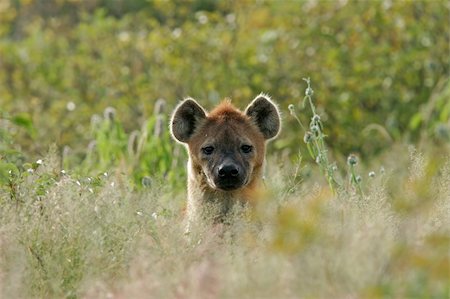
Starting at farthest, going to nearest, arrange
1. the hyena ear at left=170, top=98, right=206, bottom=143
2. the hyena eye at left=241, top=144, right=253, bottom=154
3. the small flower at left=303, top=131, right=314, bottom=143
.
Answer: the hyena ear at left=170, top=98, right=206, bottom=143 < the hyena eye at left=241, top=144, right=253, bottom=154 < the small flower at left=303, top=131, right=314, bottom=143

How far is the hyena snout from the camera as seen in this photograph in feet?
20.9

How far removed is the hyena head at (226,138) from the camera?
646 centimetres

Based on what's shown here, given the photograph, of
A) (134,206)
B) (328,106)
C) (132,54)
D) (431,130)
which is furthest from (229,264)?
(132,54)

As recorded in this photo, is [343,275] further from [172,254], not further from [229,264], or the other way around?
[172,254]

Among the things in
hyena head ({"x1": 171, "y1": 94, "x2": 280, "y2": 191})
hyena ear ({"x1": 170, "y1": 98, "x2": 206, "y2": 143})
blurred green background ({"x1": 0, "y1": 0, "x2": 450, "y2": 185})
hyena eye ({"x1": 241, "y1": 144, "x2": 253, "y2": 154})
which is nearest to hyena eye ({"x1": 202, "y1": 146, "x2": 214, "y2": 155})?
hyena head ({"x1": 171, "y1": 94, "x2": 280, "y2": 191})

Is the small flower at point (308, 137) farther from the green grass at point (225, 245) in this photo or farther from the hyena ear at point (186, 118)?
the hyena ear at point (186, 118)

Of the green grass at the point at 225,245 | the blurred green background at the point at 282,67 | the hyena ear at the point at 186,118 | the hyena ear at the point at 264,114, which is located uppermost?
the blurred green background at the point at 282,67

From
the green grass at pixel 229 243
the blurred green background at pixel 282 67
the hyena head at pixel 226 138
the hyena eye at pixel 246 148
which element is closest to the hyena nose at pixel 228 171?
the hyena head at pixel 226 138

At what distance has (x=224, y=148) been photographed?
22.3 feet

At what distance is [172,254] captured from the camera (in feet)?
14.9

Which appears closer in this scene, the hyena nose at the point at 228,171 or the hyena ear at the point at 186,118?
the hyena nose at the point at 228,171

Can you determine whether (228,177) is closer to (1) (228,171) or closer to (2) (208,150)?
(1) (228,171)

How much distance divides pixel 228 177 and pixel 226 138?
53 cm

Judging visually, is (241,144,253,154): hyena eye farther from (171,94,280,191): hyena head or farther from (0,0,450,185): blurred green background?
(0,0,450,185): blurred green background
